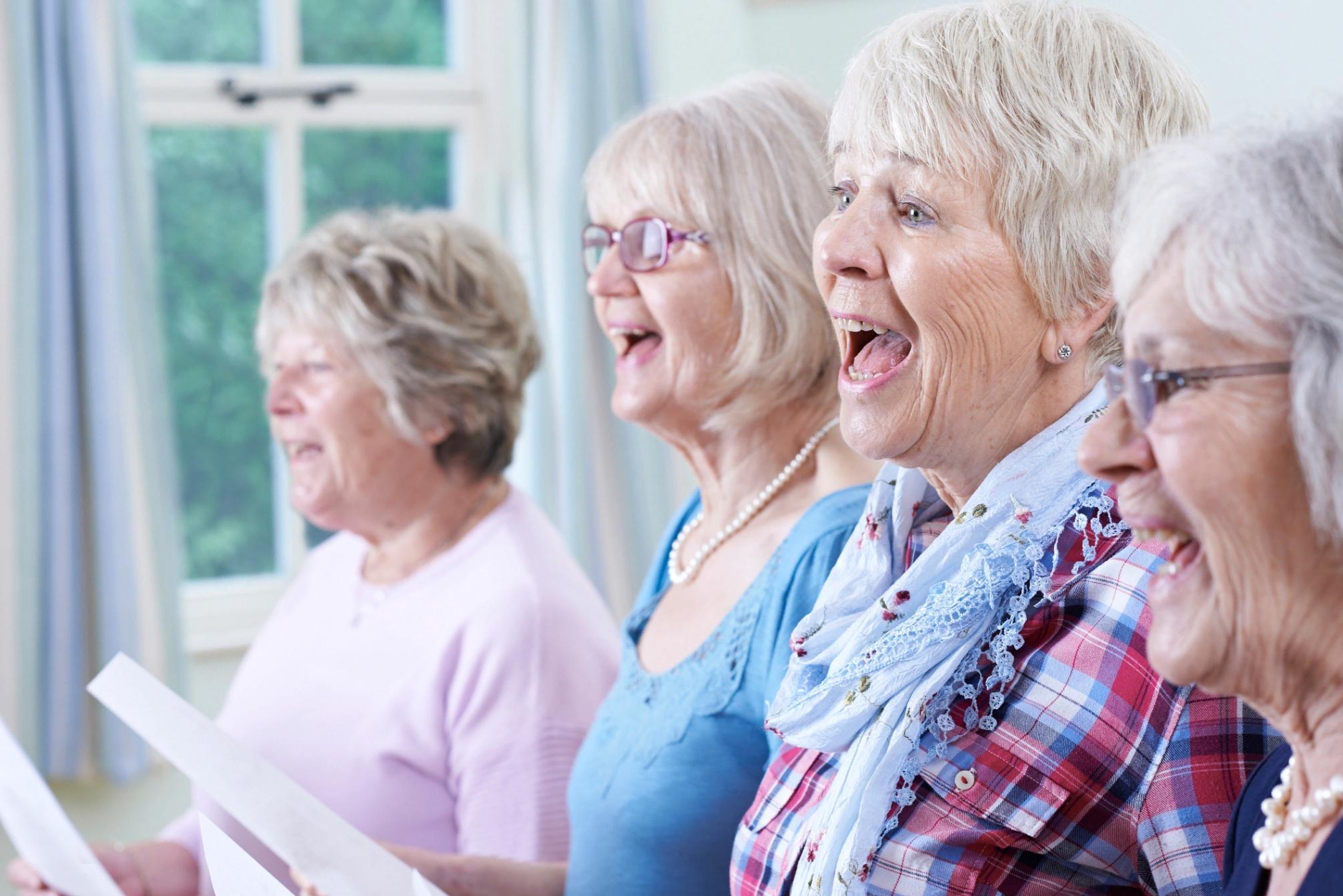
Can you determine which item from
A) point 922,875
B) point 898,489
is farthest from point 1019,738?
point 898,489

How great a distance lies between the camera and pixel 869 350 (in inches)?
44.8

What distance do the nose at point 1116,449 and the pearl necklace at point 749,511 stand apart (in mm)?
687

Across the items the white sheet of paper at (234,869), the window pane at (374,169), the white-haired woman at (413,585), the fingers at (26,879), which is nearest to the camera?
the white sheet of paper at (234,869)

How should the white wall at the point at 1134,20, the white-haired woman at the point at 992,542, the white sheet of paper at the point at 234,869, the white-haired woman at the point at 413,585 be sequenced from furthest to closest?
the white wall at the point at 1134,20
the white-haired woman at the point at 413,585
the white sheet of paper at the point at 234,869
the white-haired woman at the point at 992,542

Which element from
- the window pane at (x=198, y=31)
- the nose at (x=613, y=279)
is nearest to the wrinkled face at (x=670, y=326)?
the nose at (x=613, y=279)

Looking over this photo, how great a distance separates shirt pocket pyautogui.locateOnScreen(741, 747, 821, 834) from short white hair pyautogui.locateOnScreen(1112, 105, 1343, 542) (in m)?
0.55

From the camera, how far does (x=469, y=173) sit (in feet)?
12.2

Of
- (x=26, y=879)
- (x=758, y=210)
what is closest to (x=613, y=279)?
(x=758, y=210)

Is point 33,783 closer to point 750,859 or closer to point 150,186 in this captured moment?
point 750,859

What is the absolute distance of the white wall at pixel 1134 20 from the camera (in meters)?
1.90

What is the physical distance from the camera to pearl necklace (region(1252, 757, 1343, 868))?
2.52ft

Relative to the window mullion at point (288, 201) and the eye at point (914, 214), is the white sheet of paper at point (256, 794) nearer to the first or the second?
the eye at point (914, 214)

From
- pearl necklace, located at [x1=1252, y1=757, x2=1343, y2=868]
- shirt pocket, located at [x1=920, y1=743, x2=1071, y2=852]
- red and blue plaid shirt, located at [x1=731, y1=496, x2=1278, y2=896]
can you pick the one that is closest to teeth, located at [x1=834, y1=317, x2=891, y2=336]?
red and blue plaid shirt, located at [x1=731, y1=496, x2=1278, y2=896]

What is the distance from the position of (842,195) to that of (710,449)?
521 mm
